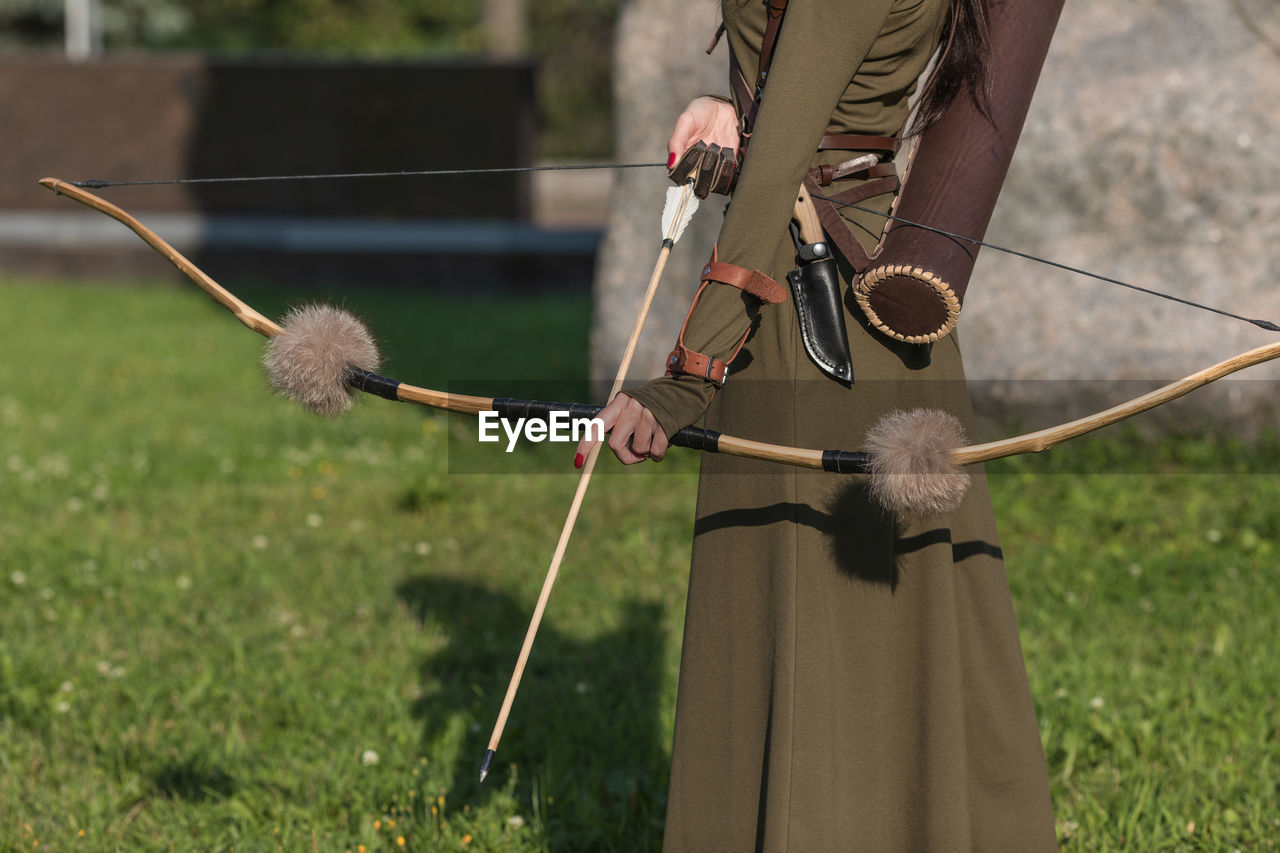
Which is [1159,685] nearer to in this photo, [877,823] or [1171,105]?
[877,823]

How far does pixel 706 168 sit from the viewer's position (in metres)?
2.47

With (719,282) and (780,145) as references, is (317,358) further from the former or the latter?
(780,145)

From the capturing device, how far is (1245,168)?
249 inches

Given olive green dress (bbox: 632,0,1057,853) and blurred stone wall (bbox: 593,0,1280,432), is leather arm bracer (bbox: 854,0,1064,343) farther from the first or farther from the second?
blurred stone wall (bbox: 593,0,1280,432)

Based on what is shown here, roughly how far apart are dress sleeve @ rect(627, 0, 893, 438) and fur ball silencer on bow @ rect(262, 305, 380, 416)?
62 cm

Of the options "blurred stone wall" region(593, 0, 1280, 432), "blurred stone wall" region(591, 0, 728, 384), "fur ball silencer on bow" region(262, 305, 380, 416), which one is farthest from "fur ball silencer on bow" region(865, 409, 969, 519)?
"blurred stone wall" region(591, 0, 728, 384)

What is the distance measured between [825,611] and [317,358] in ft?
3.41

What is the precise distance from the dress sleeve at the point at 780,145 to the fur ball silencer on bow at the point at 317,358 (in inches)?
24.6

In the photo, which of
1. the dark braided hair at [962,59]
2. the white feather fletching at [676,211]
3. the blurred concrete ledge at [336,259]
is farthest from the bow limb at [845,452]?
the blurred concrete ledge at [336,259]

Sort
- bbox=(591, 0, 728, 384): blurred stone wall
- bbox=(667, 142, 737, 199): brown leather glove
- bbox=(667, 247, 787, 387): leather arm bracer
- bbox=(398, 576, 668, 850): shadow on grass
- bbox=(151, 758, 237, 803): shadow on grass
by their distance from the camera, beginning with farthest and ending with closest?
bbox=(591, 0, 728, 384): blurred stone wall, bbox=(151, 758, 237, 803): shadow on grass, bbox=(398, 576, 668, 850): shadow on grass, bbox=(667, 142, 737, 199): brown leather glove, bbox=(667, 247, 787, 387): leather arm bracer

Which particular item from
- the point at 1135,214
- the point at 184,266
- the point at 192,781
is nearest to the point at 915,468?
the point at 184,266

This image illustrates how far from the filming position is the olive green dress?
241 centimetres

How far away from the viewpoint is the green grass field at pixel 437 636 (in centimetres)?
363

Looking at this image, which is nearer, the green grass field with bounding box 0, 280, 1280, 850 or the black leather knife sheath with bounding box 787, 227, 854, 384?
the black leather knife sheath with bounding box 787, 227, 854, 384
